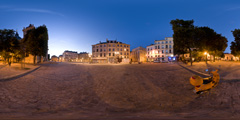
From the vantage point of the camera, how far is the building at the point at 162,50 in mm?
74294

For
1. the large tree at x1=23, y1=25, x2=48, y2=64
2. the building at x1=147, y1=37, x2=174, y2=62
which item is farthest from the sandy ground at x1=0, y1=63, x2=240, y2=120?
the building at x1=147, y1=37, x2=174, y2=62

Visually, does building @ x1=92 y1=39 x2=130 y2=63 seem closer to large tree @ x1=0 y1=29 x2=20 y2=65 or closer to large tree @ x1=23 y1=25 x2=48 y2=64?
large tree @ x1=23 y1=25 x2=48 y2=64

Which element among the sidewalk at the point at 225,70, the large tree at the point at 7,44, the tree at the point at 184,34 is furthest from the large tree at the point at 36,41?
the sidewalk at the point at 225,70

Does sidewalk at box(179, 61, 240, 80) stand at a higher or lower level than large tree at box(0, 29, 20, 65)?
lower

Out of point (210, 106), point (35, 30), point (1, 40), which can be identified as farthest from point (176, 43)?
point (1, 40)

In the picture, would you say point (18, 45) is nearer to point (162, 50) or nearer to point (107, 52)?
point (107, 52)

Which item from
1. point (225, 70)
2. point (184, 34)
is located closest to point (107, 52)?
point (184, 34)

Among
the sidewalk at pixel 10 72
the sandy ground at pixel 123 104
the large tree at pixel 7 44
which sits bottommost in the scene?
the sandy ground at pixel 123 104

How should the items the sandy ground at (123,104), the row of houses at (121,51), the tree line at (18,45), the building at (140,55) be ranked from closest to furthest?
the sandy ground at (123,104) < the tree line at (18,45) < the row of houses at (121,51) < the building at (140,55)

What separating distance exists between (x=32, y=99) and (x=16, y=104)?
774 mm

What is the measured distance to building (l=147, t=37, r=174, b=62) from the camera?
74.3 metres

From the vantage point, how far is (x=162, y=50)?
7669 centimetres

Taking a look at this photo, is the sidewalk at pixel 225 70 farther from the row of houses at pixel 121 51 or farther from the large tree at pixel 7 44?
the row of houses at pixel 121 51

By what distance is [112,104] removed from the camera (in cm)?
614
